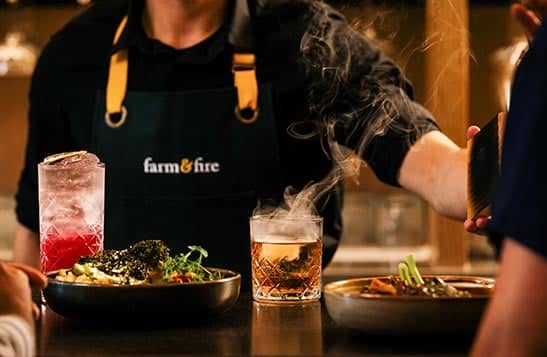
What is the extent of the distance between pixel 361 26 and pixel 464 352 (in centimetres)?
154

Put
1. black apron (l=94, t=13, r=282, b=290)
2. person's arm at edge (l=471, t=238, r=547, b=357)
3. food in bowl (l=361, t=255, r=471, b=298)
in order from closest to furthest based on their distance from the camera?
person's arm at edge (l=471, t=238, r=547, b=357) < food in bowl (l=361, t=255, r=471, b=298) < black apron (l=94, t=13, r=282, b=290)

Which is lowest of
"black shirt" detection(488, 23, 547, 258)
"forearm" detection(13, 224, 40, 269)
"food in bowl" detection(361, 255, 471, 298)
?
"forearm" detection(13, 224, 40, 269)

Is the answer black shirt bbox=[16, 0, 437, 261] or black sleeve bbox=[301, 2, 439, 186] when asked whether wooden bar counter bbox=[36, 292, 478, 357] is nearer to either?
black sleeve bbox=[301, 2, 439, 186]

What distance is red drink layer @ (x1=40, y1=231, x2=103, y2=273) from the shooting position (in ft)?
6.40

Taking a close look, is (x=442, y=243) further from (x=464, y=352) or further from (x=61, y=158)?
(x=464, y=352)

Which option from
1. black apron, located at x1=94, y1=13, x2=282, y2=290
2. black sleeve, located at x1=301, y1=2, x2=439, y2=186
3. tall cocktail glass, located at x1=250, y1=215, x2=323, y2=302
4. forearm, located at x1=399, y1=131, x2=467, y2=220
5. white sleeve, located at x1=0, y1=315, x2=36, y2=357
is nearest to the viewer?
white sleeve, located at x1=0, y1=315, x2=36, y2=357

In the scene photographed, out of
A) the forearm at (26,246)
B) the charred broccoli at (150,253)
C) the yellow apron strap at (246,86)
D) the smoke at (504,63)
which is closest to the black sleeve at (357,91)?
the yellow apron strap at (246,86)

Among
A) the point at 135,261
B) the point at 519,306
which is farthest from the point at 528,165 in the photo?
the point at 135,261

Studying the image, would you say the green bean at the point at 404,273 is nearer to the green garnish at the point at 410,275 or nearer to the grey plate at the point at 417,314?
the green garnish at the point at 410,275

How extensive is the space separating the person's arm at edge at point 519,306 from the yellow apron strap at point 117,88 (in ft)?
5.75

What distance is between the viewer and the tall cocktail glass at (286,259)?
6.09 ft

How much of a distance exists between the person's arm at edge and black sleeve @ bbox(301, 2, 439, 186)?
1411 millimetres

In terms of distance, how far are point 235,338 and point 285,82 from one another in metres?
1.28

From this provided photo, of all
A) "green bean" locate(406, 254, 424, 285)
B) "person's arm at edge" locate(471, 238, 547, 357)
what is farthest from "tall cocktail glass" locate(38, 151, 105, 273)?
"person's arm at edge" locate(471, 238, 547, 357)
